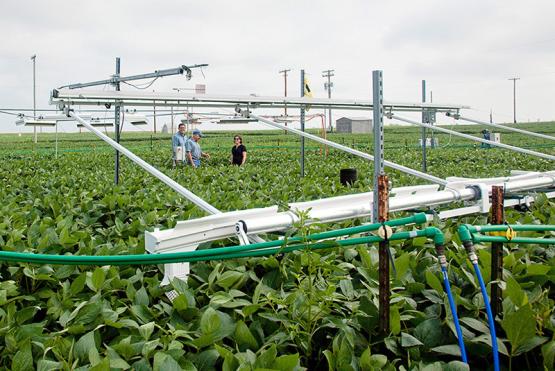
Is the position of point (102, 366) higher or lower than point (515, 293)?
lower

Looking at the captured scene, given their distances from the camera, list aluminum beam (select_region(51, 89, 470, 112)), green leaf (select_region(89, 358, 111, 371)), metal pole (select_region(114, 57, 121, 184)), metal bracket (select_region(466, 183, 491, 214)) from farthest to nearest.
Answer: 1. metal pole (select_region(114, 57, 121, 184))
2. aluminum beam (select_region(51, 89, 470, 112))
3. metal bracket (select_region(466, 183, 491, 214))
4. green leaf (select_region(89, 358, 111, 371))

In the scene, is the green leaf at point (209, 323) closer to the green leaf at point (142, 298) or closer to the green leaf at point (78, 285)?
the green leaf at point (142, 298)

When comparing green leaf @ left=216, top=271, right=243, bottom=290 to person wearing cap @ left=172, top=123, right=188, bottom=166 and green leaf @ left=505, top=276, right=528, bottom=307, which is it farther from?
person wearing cap @ left=172, top=123, right=188, bottom=166

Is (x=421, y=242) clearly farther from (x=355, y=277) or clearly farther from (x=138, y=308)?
(x=138, y=308)

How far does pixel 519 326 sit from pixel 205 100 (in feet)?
18.4

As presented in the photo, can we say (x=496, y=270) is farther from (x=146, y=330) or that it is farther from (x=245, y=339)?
(x=146, y=330)

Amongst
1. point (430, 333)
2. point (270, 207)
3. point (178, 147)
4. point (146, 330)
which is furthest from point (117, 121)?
point (430, 333)

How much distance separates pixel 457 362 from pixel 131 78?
6484mm

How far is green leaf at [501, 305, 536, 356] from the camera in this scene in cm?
162

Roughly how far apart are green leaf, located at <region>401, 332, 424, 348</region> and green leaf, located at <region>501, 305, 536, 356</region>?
284 mm

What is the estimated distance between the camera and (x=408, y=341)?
1720 mm

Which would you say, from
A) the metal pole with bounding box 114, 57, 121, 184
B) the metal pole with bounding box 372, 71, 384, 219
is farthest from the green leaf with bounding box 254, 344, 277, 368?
the metal pole with bounding box 114, 57, 121, 184

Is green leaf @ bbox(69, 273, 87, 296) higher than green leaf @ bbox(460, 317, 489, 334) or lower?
higher

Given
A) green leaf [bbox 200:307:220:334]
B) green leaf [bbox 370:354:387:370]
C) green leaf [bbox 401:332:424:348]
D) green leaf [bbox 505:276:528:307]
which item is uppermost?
green leaf [bbox 505:276:528:307]
